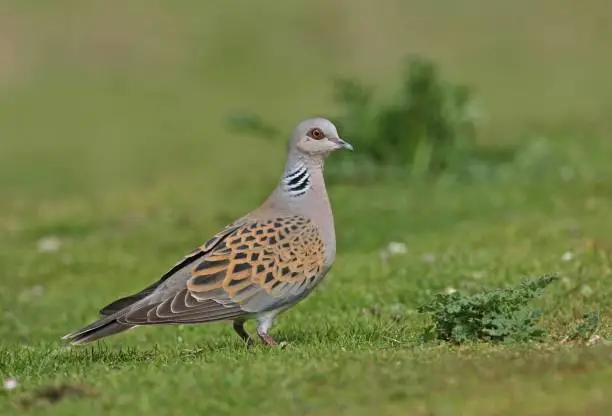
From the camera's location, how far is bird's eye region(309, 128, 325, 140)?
9.70 m

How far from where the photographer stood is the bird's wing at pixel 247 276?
864cm

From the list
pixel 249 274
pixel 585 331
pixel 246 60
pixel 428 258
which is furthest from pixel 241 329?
pixel 246 60

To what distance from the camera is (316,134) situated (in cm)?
971

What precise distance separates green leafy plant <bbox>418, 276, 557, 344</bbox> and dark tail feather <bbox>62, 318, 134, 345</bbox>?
6.28 feet

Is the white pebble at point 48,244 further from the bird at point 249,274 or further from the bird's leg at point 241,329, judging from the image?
the bird's leg at point 241,329

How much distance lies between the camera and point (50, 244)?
637 inches

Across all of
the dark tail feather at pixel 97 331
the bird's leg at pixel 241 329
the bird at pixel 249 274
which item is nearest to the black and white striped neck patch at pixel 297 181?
the bird at pixel 249 274

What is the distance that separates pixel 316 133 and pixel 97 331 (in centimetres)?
220

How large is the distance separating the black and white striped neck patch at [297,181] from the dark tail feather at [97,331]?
1.63m

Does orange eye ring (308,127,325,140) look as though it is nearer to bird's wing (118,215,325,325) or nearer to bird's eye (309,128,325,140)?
bird's eye (309,128,325,140)

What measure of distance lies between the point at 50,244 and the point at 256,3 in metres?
20.2

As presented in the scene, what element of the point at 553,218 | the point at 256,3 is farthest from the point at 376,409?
the point at 256,3

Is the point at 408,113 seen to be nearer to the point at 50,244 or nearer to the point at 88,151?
the point at 50,244

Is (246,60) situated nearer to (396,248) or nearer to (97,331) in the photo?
(396,248)
